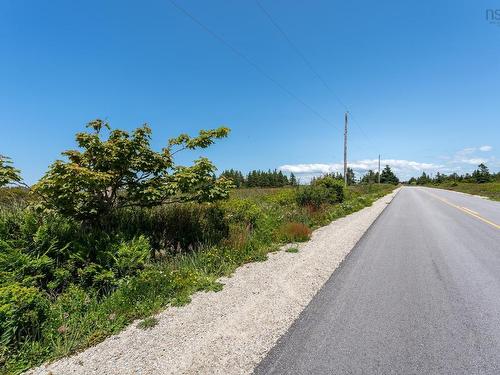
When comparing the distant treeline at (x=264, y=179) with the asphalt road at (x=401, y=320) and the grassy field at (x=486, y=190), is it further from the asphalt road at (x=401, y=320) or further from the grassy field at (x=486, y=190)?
the asphalt road at (x=401, y=320)

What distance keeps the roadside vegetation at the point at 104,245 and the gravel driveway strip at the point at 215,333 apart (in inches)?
10.8

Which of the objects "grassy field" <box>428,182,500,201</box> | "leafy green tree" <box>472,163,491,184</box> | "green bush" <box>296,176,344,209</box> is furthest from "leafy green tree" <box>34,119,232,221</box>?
"leafy green tree" <box>472,163,491,184</box>

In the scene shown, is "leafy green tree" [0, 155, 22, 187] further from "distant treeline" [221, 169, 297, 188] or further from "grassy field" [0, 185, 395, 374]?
"distant treeline" [221, 169, 297, 188]

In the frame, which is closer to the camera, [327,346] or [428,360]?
[428,360]

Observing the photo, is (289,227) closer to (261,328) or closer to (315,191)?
(261,328)

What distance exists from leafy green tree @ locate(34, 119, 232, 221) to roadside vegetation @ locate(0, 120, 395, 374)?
0.08 ft

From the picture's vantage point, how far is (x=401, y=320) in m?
3.89

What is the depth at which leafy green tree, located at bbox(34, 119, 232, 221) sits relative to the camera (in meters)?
5.61

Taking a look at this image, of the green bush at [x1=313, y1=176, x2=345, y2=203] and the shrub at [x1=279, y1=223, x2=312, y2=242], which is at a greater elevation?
the green bush at [x1=313, y1=176, x2=345, y2=203]

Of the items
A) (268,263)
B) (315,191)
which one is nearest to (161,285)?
(268,263)

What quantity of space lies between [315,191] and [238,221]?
345 inches

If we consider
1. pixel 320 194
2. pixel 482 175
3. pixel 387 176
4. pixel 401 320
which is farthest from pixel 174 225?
pixel 387 176

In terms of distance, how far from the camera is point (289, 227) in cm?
959

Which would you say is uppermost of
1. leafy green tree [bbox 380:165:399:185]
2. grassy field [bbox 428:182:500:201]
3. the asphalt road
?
leafy green tree [bbox 380:165:399:185]
